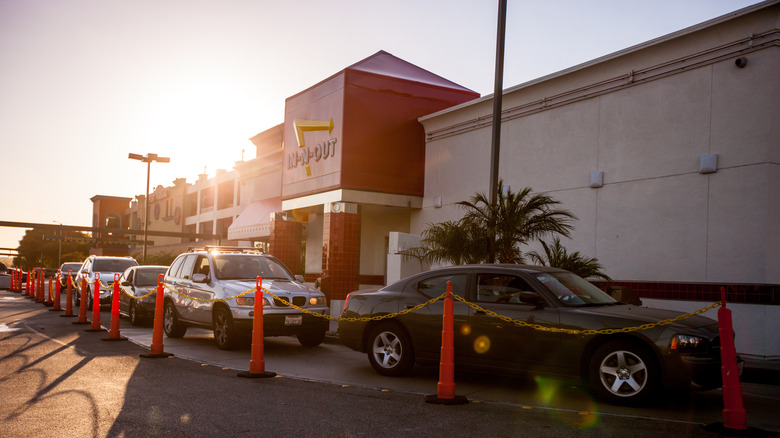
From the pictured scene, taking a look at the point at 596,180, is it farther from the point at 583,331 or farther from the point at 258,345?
the point at 258,345

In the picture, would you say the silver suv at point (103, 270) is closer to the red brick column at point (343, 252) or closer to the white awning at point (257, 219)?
the white awning at point (257, 219)

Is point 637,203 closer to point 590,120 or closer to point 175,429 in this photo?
point 590,120

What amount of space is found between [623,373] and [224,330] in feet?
22.7

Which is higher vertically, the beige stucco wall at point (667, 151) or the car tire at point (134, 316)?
the beige stucco wall at point (667, 151)

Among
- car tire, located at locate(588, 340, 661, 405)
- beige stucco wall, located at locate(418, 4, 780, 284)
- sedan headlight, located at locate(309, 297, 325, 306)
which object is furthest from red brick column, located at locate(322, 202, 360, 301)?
car tire, located at locate(588, 340, 661, 405)

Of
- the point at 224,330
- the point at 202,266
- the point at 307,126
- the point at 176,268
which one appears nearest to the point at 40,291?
the point at 307,126

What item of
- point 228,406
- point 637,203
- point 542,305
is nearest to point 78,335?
point 228,406

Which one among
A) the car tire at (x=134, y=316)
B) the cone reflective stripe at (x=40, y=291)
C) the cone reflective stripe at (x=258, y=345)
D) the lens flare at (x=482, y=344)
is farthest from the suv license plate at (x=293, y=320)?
the cone reflective stripe at (x=40, y=291)

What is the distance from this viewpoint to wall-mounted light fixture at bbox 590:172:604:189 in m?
14.1

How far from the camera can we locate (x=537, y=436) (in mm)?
5473

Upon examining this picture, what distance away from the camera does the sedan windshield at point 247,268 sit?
1229cm

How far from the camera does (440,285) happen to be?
8562mm

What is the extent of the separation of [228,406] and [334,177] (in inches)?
557

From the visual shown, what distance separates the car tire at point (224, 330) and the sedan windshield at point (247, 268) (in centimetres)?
84
